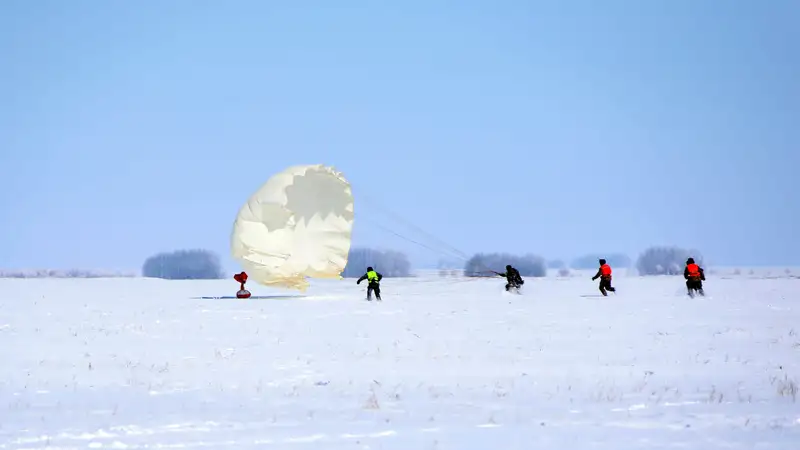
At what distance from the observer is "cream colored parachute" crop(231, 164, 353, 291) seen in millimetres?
32250

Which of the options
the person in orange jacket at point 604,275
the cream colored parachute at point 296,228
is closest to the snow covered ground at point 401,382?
the cream colored parachute at point 296,228

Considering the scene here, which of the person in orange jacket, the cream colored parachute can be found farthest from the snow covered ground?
the person in orange jacket

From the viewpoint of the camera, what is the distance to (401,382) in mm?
12492

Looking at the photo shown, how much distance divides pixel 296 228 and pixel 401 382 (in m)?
21.6

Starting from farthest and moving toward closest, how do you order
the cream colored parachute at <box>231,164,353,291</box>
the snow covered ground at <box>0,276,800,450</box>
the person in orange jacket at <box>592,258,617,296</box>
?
the person in orange jacket at <box>592,258,617,296</box>, the cream colored parachute at <box>231,164,353,291</box>, the snow covered ground at <box>0,276,800,450</box>

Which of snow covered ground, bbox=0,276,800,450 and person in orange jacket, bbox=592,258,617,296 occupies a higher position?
person in orange jacket, bbox=592,258,617,296

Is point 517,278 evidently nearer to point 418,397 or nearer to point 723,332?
point 723,332

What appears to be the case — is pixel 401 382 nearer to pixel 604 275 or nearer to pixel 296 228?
pixel 296 228

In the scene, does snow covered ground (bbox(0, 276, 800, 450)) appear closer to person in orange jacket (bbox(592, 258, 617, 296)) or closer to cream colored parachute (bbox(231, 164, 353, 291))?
cream colored parachute (bbox(231, 164, 353, 291))

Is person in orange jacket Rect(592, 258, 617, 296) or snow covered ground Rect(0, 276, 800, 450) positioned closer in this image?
snow covered ground Rect(0, 276, 800, 450)

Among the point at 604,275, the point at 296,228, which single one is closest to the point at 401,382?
the point at 296,228

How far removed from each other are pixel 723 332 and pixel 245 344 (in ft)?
32.1

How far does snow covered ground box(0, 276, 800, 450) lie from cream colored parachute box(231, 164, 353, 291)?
8185 mm

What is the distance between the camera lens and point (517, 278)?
39.3 meters
